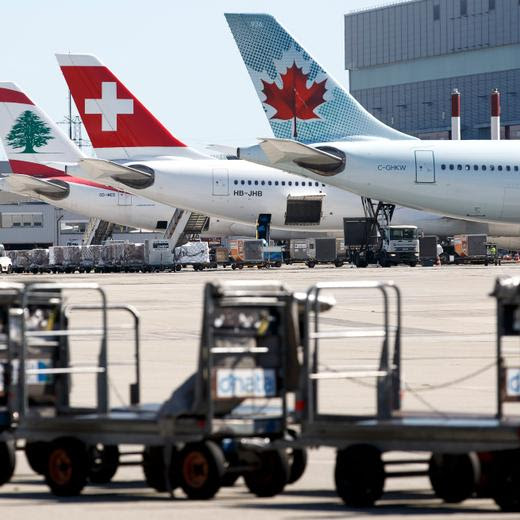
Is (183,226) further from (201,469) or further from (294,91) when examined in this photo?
(201,469)

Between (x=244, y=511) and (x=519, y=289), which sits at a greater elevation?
(x=519, y=289)

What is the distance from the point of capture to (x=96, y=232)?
92.9 meters

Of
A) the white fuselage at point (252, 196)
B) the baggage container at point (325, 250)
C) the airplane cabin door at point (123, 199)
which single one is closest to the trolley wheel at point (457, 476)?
the white fuselage at point (252, 196)

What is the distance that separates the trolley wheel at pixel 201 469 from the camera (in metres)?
11.1

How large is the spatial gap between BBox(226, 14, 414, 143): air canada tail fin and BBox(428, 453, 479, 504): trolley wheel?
5538cm

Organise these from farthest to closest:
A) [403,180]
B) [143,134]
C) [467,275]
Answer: [143,134]
[403,180]
[467,275]

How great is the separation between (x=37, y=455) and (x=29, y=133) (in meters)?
77.5

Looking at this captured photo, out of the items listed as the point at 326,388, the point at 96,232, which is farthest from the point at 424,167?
the point at 326,388

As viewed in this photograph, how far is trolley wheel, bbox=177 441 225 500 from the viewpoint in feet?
36.4

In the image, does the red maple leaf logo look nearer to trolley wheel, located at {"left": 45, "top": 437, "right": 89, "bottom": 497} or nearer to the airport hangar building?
trolley wheel, located at {"left": 45, "top": 437, "right": 89, "bottom": 497}

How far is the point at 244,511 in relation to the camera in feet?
35.3

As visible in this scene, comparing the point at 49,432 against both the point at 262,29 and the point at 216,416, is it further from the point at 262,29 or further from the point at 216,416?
the point at 262,29

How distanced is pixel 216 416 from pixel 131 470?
180 cm

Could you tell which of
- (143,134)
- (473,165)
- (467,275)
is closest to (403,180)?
(473,165)
